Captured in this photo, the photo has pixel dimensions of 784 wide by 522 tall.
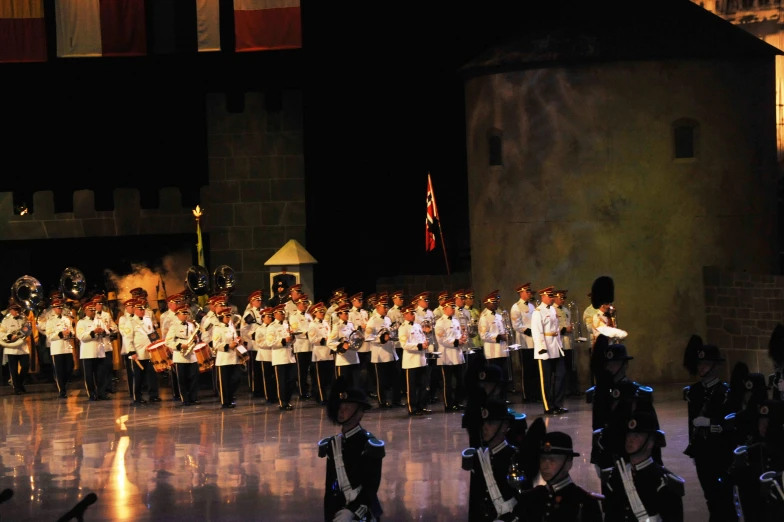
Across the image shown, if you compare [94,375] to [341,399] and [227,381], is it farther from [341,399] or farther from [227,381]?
[341,399]

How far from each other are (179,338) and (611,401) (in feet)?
33.3

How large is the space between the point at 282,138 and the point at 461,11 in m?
4.19

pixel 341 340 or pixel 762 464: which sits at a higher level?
pixel 341 340

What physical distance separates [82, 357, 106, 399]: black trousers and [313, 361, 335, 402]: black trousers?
3.70 meters

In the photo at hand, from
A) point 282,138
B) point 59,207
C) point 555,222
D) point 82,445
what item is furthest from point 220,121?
point 82,445

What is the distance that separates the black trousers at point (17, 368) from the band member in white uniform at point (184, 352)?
3.44 metres

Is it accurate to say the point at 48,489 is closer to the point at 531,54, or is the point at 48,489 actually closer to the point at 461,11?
the point at 531,54

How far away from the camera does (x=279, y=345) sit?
2008 centimetres

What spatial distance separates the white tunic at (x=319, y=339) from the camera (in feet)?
66.3

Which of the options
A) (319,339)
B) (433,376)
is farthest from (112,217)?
(433,376)

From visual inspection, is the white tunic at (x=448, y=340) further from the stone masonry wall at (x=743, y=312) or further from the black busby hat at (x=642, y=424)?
the black busby hat at (x=642, y=424)

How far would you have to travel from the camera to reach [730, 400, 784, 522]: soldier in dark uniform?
9820 mm

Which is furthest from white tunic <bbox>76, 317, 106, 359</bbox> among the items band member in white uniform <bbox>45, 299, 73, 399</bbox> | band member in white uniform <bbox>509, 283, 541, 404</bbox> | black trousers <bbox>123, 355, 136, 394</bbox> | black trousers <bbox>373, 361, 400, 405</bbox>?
band member in white uniform <bbox>509, 283, 541, 404</bbox>

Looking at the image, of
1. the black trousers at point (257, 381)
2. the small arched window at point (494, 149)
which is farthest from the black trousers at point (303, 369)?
the small arched window at point (494, 149)
